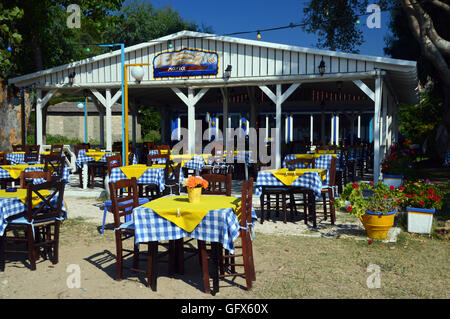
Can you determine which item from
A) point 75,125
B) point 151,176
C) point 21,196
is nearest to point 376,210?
point 151,176

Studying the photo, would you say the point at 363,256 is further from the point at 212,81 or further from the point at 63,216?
the point at 212,81

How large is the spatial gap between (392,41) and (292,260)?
18.3 m

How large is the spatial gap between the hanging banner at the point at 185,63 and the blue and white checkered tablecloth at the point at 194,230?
8.25 meters

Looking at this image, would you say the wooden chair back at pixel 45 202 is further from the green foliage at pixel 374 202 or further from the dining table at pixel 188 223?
the green foliage at pixel 374 202

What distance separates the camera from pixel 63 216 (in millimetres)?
5531

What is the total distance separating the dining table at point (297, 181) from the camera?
700 cm

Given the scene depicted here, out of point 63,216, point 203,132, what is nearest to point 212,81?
point 63,216

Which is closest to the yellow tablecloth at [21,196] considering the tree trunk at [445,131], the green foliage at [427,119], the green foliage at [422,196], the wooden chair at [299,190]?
the wooden chair at [299,190]

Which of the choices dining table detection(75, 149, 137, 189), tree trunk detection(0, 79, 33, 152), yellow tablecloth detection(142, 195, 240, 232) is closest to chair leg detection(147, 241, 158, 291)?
yellow tablecloth detection(142, 195, 240, 232)

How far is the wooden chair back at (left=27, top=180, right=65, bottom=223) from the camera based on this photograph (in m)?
4.91

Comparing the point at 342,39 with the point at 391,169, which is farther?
the point at 342,39

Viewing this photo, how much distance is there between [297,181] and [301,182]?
0.07m

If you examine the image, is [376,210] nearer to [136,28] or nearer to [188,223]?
[188,223]

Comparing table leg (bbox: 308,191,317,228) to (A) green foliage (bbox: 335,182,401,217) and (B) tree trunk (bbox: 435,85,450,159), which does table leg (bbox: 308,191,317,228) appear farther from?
(B) tree trunk (bbox: 435,85,450,159)
